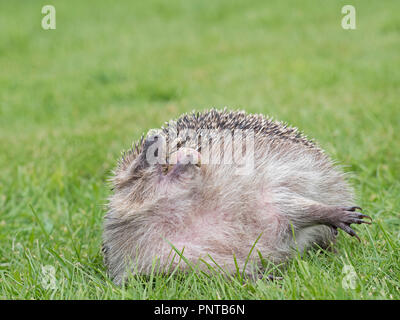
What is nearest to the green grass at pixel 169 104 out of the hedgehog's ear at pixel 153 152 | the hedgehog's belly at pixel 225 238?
the hedgehog's belly at pixel 225 238

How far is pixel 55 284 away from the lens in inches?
138

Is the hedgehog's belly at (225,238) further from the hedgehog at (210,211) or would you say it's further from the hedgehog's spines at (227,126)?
the hedgehog's spines at (227,126)

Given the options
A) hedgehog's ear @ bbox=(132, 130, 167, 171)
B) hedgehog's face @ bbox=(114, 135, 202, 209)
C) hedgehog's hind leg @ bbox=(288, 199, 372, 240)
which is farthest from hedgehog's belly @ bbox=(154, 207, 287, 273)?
hedgehog's ear @ bbox=(132, 130, 167, 171)

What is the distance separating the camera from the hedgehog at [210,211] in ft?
11.3

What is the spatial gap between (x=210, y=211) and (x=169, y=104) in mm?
5825

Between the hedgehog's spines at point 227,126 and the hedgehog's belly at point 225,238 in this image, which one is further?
the hedgehog's spines at point 227,126

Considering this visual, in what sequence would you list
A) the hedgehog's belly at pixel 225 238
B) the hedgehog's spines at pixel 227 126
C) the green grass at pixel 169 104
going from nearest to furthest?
the hedgehog's belly at pixel 225 238 → the green grass at pixel 169 104 → the hedgehog's spines at pixel 227 126

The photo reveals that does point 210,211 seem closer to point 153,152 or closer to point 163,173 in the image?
point 163,173

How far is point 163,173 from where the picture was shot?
11.7ft

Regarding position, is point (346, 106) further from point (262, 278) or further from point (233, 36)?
point (233, 36)

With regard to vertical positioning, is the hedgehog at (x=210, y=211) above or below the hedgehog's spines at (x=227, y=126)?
below

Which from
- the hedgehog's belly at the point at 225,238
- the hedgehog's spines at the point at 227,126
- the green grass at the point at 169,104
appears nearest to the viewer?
the hedgehog's belly at the point at 225,238

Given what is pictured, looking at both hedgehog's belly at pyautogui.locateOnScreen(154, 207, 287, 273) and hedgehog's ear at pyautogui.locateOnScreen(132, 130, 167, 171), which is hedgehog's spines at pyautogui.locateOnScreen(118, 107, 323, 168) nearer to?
hedgehog's ear at pyautogui.locateOnScreen(132, 130, 167, 171)

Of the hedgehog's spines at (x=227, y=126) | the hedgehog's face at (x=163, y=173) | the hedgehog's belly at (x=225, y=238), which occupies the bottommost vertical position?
the hedgehog's belly at (x=225, y=238)
